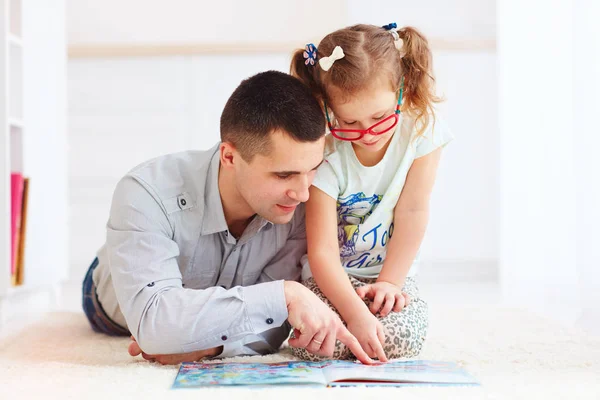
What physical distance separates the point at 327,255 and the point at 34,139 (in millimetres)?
1413

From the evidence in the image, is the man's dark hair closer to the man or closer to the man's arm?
the man

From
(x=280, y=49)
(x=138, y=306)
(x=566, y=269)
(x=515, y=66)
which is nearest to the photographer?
(x=138, y=306)

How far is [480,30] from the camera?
Answer: 11.5ft

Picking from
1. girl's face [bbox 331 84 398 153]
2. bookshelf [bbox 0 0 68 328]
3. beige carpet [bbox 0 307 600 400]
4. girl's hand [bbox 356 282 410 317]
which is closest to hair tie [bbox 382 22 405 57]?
girl's face [bbox 331 84 398 153]

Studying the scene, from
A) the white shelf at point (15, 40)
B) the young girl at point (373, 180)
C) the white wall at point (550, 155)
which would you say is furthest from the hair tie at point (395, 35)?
the white shelf at point (15, 40)

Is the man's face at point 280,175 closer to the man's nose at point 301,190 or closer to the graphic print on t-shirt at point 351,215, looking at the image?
the man's nose at point 301,190

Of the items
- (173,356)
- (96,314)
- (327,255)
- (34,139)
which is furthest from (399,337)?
(34,139)

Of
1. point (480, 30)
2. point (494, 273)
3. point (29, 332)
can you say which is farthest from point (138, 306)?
point (480, 30)

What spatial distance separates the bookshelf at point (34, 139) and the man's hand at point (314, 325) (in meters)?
1.19

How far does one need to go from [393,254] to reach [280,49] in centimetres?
198

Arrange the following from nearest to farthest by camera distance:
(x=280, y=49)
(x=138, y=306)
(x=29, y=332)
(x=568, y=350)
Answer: (x=138, y=306)
(x=568, y=350)
(x=29, y=332)
(x=280, y=49)

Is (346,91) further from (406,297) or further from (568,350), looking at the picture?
(568,350)

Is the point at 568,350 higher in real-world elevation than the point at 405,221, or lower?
lower

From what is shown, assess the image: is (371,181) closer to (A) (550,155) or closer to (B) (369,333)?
(B) (369,333)
